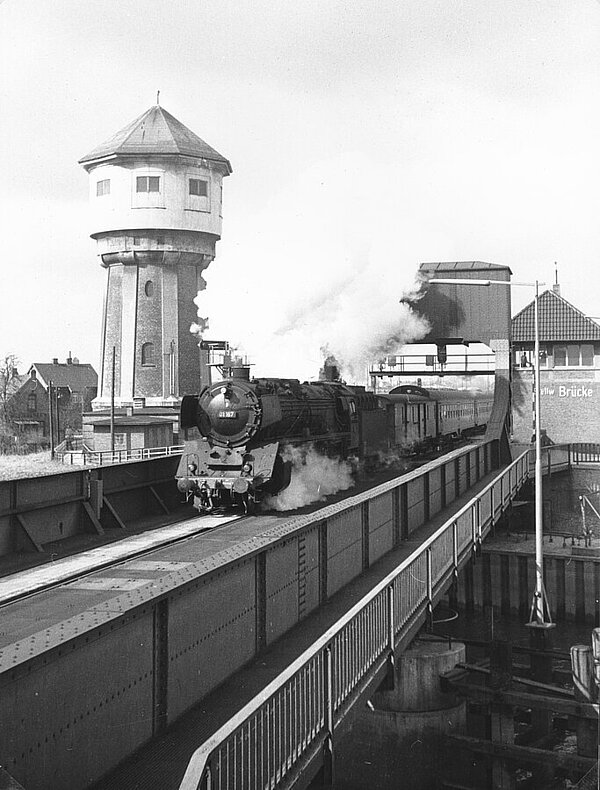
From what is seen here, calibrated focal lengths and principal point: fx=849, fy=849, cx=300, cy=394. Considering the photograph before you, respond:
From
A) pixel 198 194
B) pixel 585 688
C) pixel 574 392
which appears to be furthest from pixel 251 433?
pixel 198 194

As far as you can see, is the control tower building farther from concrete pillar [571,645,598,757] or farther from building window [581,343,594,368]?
concrete pillar [571,645,598,757]

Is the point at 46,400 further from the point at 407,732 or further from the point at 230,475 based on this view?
the point at 407,732

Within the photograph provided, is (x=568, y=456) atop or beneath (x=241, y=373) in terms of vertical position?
beneath

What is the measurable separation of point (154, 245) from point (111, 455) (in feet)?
48.1

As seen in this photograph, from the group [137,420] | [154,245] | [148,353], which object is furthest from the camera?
[148,353]

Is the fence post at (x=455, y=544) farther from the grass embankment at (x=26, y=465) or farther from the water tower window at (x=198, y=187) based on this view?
the water tower window at (x=198, y=187)

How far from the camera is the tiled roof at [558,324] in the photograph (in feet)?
152

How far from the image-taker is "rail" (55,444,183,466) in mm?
39344

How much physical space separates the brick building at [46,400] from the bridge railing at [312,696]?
55931 millimetres

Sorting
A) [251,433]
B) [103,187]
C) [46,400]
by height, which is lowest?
[251,433]

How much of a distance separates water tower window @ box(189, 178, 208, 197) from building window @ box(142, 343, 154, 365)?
9.61m

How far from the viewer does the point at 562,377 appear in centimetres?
4588

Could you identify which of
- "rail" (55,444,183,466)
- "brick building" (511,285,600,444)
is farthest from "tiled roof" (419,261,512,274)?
"rail" (55,444,183,466)

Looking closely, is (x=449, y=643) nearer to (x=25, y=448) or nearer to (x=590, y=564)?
(x=590, y=564)
